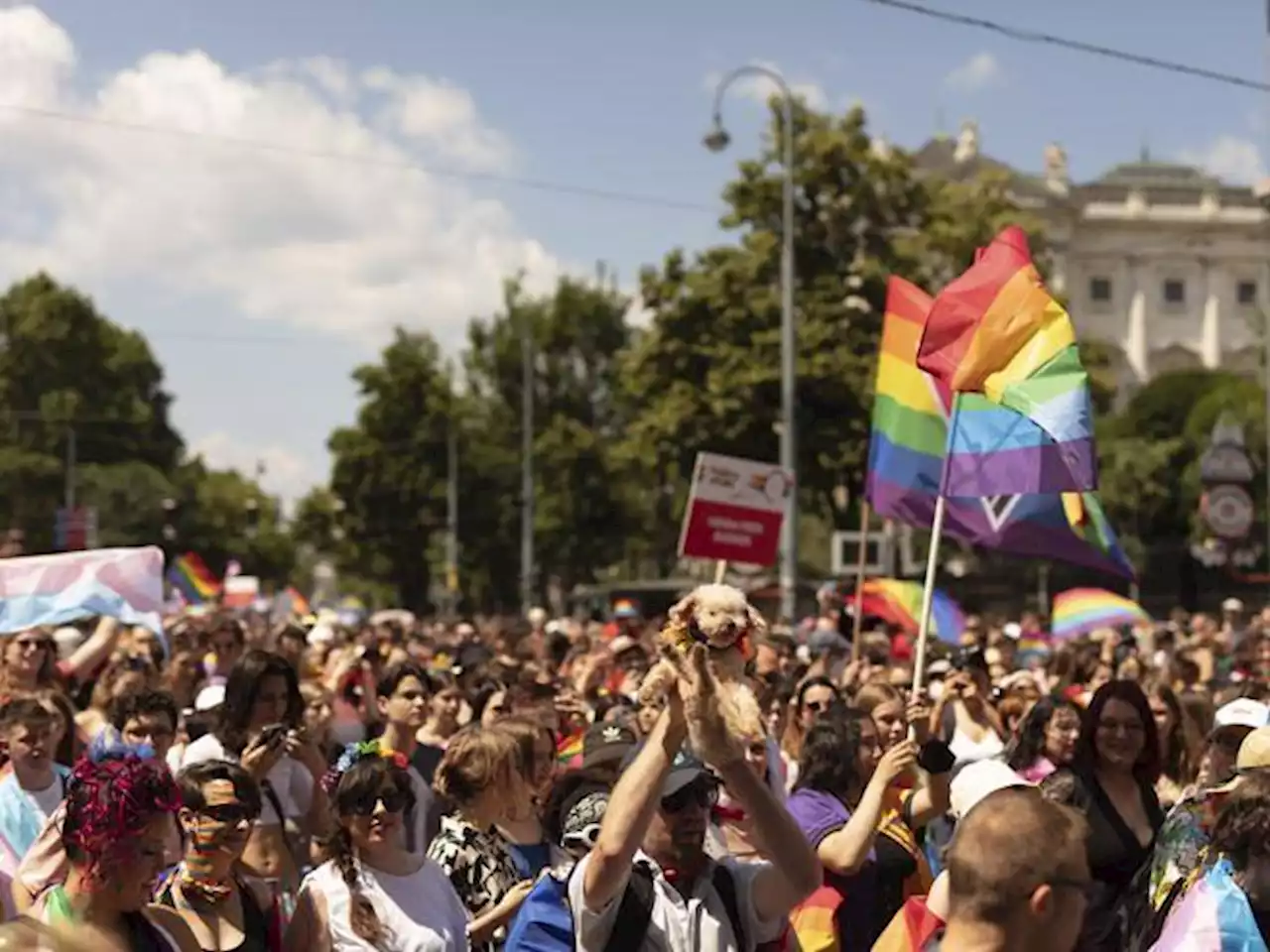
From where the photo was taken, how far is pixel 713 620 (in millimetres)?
3879

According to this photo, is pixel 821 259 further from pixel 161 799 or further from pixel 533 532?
pixel 161 799

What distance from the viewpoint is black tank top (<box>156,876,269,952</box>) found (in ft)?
16.5

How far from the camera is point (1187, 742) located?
893cm

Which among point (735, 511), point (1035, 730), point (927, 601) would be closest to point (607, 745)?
point (927, 601)

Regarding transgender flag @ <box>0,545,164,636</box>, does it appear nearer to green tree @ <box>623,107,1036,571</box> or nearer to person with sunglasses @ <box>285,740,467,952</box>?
person with sunglasses @ <box>285,740,467,952</box>

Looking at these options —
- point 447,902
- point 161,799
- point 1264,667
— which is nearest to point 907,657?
point 1264,667

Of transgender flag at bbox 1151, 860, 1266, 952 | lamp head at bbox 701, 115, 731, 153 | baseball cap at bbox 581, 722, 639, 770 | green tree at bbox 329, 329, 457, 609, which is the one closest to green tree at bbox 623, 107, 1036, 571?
lamp head at bbox 701, 115, 731, 153

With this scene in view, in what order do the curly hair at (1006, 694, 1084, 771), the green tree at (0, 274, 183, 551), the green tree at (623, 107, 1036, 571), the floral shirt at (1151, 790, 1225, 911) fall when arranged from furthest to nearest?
the green tree at (0, 274, 183, 551) < the green tree at (623, 107, 1036, 571) < the curly hair at (1006, 694, 1084, 771) < the floral shirt at (1151, 790, 1225, 911)

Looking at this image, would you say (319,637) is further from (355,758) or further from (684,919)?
(684,919)

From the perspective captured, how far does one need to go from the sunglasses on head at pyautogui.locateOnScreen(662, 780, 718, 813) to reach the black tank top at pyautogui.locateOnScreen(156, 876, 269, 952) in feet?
4.29

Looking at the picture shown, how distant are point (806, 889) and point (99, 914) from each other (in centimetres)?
148

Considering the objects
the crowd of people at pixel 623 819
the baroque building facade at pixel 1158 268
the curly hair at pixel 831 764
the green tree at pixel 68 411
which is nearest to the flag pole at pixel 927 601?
the crowd of people at pixel 623 819

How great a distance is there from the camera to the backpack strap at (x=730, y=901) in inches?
170

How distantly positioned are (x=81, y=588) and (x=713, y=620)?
8426 mm
